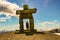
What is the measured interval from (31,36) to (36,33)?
0.50m

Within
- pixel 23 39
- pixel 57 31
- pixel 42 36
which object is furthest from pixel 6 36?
pixel 57 31

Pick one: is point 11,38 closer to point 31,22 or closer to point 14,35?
point 14,35

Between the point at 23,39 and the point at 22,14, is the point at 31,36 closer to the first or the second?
the point at 23,39

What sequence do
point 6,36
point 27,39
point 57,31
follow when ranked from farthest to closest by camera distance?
point 57,31 < point 6,36 < point 27,39

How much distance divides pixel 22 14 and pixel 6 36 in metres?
1.67

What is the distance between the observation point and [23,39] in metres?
11.2

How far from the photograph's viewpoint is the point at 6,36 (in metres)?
11.9

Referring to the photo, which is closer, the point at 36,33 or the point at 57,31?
the point at 36,33

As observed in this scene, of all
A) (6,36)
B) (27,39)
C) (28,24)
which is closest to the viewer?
(27,39)

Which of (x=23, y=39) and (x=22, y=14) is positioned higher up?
(x=22, y=14)

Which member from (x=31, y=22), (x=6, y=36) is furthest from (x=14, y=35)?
(x=31, y=22)

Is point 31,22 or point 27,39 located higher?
point 31,22

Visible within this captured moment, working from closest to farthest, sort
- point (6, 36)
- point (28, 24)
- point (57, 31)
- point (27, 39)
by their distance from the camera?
point (27, 39) < point (6, 36) < point (28, 24) < point (57, 31)

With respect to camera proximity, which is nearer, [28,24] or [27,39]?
[27,39]
